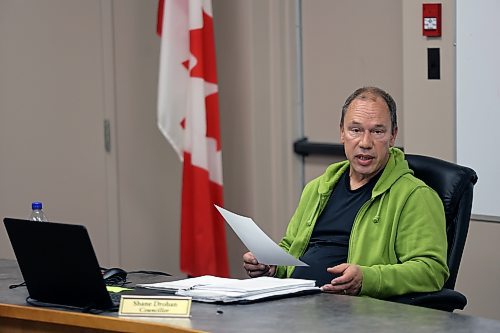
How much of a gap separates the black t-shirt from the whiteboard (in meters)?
0.94

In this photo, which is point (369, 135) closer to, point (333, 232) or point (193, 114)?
point (333, 232)

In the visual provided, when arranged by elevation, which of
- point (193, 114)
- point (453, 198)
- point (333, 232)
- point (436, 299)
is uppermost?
point (193, 114)

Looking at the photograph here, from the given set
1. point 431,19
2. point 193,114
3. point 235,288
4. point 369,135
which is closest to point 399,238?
point 369,135

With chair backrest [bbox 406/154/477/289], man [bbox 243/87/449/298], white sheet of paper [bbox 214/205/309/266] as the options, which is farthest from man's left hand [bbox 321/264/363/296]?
chair backrest [bbox 406/154/477/289]

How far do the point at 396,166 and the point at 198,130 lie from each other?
1780 millimetres

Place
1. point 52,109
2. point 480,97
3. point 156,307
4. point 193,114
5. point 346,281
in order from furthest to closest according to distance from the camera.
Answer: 1. point 52,109
2. point 193,114
3. point 480,97
4. point 346,281
5. point 156,307

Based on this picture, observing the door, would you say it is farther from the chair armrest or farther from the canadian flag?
the chair armrest

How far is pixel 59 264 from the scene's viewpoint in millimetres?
2873

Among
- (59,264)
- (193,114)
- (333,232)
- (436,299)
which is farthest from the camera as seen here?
(193,114)

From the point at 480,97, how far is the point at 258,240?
1.50 metres

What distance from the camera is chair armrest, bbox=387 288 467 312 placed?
3176 mm

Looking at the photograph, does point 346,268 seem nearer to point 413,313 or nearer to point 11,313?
point 413,313

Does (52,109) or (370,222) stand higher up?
(52,109)

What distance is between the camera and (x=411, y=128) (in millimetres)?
4508
